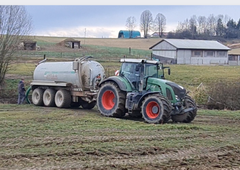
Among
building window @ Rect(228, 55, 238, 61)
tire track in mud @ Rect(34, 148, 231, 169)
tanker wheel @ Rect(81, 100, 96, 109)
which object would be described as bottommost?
tire track in mud @ Rect(34, 148, 231, 169)

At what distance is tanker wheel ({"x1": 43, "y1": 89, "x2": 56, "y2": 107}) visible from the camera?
19219 mm

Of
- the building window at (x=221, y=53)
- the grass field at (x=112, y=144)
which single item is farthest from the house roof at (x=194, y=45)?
the grass field at (x=112, y=144)

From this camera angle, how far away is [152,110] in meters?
13.9

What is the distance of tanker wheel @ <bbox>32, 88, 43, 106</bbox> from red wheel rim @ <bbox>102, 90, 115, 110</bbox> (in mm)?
5118

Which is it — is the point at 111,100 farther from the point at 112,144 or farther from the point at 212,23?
the point at 212,23

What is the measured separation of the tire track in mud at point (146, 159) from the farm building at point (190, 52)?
53.8 m

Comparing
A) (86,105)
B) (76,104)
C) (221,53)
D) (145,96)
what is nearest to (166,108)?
(145,96)

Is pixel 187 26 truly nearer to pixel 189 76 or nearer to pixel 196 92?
pixel 189 76

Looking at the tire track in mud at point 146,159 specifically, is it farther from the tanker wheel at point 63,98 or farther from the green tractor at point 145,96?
the tanker wheel at point 63,98

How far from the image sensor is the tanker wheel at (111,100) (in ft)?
49.1

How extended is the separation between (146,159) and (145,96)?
17.6 ft

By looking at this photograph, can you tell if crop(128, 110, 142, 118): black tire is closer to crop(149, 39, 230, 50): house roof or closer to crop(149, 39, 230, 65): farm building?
crop(149, 39, 230, 65): farm building

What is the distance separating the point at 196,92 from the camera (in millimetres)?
22641

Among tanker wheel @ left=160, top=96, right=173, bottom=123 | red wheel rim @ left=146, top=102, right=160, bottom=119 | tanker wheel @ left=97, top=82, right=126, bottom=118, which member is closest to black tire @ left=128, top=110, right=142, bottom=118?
tanker wheel @ left=97, top=82, right=126, bottom=118
